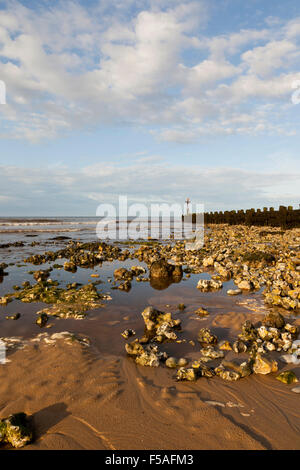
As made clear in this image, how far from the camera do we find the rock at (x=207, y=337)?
5.27 metres

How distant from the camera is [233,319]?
21.2 ft

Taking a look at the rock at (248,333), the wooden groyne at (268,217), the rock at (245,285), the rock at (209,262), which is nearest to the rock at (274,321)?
the rock at (248,333)

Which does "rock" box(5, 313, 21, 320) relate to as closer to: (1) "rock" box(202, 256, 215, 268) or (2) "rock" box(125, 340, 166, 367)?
(2) "rock" box(125, 340, 166, 367)

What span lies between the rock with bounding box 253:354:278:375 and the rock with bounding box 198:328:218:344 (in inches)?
42.7

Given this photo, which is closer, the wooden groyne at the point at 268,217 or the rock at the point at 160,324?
the rock at the point at 160,324

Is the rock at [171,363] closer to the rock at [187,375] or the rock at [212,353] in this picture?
the rock at [187,375]

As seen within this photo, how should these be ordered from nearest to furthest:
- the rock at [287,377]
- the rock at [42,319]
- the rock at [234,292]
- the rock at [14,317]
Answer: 1. the rock at [287,377]
2. the rock at [42,319]
3. the rock at [14,317]
4. the rock at [234,292]

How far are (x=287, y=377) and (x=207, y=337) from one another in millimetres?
1640

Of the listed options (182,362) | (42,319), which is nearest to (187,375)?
(182,362)

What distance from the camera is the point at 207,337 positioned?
5.32m

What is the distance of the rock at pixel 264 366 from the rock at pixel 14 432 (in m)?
3.47

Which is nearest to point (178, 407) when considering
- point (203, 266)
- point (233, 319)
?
point (233, 319)

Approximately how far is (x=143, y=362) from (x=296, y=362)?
108 inches
